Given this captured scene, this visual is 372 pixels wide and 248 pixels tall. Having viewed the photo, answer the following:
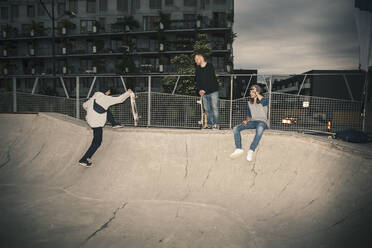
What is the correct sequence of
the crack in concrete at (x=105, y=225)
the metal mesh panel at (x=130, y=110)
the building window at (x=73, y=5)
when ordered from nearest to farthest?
the crack in concrete at (x=105, y=225) → the metal mesh panel at (x=130, y=110) → the building window at (x=73, y=5)

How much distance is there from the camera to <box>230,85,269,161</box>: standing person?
526cm

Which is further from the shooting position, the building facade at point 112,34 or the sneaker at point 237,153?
the building facade at point 112,34

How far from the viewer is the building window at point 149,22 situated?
33625mm

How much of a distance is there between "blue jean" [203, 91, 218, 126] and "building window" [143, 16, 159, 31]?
1191 inches

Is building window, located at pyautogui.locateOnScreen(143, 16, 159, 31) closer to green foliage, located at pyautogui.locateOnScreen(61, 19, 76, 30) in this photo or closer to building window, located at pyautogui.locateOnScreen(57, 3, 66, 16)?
green foliage, located at pyautogui.locateOnScreen(61, 19, 76, 30)

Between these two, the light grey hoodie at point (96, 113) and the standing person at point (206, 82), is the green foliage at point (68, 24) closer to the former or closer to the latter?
the light grey hoodie at point (96, 113)

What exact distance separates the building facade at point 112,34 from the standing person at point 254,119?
2638 cm

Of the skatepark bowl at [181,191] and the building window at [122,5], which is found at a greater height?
the building window at [122,5]

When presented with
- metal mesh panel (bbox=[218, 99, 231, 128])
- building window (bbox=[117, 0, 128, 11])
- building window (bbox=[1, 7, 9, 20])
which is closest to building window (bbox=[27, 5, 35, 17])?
building window (bbox=[1, 7, 9, 20])

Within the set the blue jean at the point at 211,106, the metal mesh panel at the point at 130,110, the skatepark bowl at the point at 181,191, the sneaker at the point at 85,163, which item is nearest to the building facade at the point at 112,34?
the metal mesh panel at the point at 130,110

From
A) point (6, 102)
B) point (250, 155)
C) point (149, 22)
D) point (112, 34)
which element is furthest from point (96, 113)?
point (112, 34)

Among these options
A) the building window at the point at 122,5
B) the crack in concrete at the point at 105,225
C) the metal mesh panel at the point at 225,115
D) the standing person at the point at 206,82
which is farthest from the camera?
the building window at the point at 122,5

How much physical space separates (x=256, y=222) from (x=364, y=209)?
4.62 feet

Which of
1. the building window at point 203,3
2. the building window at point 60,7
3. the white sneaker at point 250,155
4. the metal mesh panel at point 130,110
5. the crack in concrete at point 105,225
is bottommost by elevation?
the crack in concrete at point 105,225
